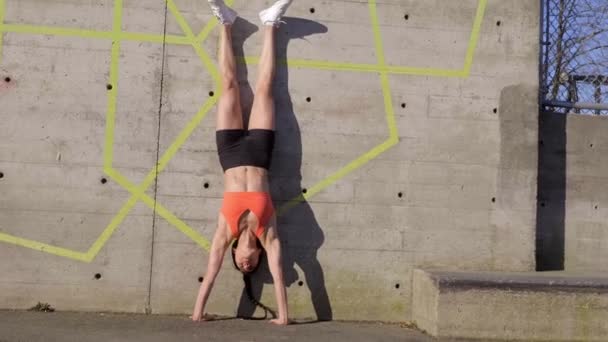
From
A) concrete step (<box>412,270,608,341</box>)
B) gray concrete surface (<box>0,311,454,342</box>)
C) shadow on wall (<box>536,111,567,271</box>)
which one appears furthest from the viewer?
shadow on wall (<box>536,111,567,271</box>)

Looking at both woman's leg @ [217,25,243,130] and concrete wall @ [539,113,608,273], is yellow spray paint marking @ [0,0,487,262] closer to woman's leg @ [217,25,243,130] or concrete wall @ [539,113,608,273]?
woman's leg @ [217,25,243,130]

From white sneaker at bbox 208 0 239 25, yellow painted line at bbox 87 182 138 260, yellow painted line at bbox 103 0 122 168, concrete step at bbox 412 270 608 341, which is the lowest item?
concrete step at bbox 412 270 608 341

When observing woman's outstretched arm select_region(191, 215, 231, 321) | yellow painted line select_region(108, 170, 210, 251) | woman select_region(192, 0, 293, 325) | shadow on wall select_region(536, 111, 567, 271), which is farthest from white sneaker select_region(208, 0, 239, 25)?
Answer: shadow on wall select_region(536, 111, 567, 271)

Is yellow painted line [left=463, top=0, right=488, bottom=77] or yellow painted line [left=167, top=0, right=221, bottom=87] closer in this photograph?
yellow painted line [left=167, top=0, right=221, bottom=87]

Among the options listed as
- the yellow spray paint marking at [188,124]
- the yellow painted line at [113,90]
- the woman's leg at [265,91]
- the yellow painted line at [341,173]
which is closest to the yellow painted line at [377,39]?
the yellow spray paint marking at [188,124]

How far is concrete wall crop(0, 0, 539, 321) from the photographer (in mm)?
6473

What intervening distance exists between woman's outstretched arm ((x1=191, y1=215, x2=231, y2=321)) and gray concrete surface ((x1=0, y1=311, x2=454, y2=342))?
14 centimetres

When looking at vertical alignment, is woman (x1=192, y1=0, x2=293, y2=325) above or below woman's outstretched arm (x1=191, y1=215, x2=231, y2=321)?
above

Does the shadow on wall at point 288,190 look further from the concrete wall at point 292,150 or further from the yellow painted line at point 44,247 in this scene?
the yellow painted line at point 44,247

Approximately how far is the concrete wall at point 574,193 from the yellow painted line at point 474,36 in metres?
0.98

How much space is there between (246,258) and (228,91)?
1.45 m

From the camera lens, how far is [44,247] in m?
6.43

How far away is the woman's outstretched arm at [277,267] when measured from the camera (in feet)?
20.4

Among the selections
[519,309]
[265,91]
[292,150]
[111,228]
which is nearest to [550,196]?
[519,309]
